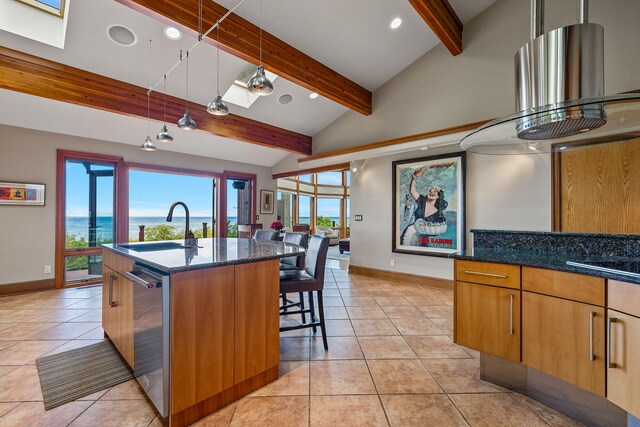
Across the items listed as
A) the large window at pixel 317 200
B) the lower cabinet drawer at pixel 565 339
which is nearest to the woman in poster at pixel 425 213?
the lower cabinet drawer at pixel 565 339

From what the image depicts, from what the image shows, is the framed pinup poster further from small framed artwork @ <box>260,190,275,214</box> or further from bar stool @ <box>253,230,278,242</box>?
small framed artwork @ <box>260,190,275,214</box>

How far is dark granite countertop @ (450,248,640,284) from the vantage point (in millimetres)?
1389

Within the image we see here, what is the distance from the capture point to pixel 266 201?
729cm

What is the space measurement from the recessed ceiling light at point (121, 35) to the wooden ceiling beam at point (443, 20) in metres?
3.08

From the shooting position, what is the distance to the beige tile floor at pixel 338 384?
162 centimetres

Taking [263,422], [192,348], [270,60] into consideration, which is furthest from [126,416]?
[270,60]

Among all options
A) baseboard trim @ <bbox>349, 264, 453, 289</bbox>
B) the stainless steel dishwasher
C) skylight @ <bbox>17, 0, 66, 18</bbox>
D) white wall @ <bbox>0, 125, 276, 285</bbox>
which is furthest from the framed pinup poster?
white wall @ <bbox>0, 125, 276, 285</bbox>

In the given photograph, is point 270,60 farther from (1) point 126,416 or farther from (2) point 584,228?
(2) point 584,228

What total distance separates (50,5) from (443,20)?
446 centimetres

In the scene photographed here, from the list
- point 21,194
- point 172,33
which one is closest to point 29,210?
point 21,194

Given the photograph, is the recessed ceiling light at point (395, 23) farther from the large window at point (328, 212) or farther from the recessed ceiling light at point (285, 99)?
the large window at point (328, 212)

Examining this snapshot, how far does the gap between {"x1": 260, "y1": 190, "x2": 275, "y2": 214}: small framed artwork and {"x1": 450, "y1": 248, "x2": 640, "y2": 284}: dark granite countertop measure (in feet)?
18.6

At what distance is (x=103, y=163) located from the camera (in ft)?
15.9

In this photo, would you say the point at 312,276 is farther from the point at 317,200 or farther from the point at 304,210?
the point at 317,200
